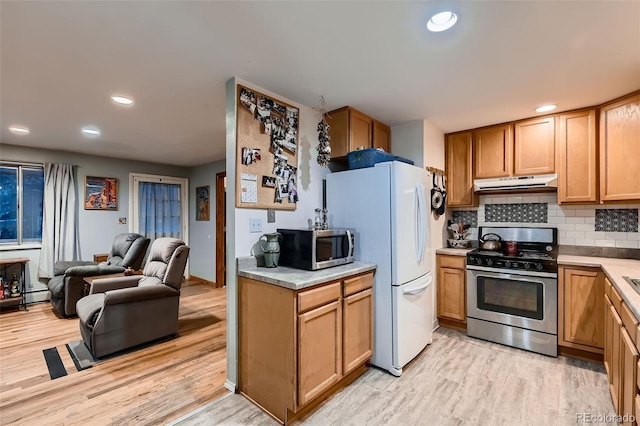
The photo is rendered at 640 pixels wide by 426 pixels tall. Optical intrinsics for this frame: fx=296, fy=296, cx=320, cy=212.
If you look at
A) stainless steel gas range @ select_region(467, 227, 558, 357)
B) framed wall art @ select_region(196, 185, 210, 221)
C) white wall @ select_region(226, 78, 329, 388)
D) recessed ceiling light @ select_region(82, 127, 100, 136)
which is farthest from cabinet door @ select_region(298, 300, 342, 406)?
framed wall art @ select_region(196, 185, 210, 221)

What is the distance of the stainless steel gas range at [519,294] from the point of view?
2.70 m

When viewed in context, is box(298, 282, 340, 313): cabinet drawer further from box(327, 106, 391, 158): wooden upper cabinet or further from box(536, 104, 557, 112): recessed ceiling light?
box(536, 104, 557, 112): recessed ceiling light

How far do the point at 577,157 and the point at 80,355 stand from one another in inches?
200

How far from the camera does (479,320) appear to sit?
3049 millimetres

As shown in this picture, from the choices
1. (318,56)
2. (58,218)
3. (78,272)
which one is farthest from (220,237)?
(318,56)

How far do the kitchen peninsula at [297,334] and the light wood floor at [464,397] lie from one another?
0.50 ft

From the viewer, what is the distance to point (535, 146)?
3059 millimetres

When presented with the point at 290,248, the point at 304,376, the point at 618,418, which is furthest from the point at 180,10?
the point at 618,418

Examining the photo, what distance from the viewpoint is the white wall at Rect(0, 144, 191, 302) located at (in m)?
4.36

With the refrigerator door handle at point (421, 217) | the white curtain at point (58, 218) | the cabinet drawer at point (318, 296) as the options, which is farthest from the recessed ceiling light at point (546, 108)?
the white curtain at point (58, 218)

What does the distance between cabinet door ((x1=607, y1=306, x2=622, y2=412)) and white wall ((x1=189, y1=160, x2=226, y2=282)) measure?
5.20 m

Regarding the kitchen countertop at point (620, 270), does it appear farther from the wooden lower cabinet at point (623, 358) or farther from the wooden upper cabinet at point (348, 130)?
the wooden upper cabinet at point (348, 130)

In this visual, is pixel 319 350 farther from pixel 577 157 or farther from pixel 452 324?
pixel 577 157

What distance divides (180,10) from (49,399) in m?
2.73
